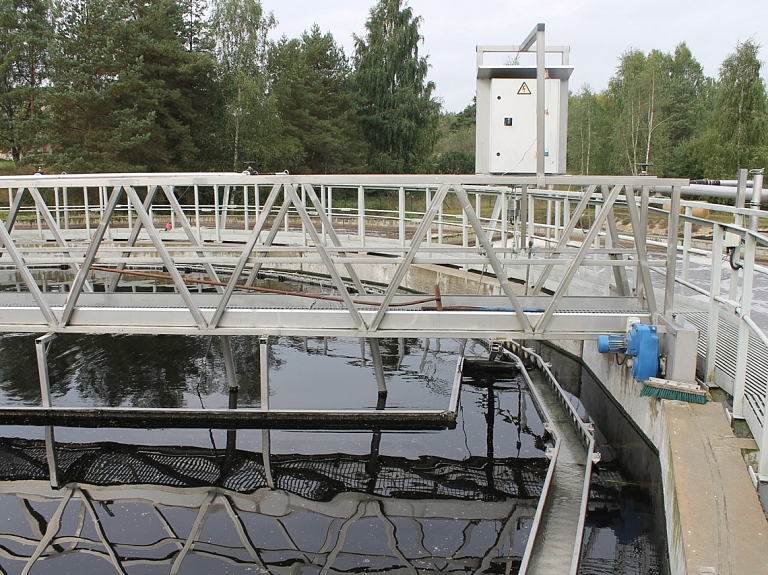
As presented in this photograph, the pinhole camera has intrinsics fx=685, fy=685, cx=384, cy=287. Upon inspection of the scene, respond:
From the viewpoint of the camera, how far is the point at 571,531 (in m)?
4.79

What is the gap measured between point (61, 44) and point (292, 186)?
2928 centimetres

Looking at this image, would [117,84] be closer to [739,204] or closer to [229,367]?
[229,367]

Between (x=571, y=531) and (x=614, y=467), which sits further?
(x=614, y=467)

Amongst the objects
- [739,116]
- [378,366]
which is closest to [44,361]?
[378,366]

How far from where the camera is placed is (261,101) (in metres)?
36.2

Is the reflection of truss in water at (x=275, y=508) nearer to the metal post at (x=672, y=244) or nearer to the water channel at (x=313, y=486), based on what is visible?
the water channel at (x=313, y=486)

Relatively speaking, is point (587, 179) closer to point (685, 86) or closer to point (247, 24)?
point (247, 24)

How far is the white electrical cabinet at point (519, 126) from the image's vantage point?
671 cm

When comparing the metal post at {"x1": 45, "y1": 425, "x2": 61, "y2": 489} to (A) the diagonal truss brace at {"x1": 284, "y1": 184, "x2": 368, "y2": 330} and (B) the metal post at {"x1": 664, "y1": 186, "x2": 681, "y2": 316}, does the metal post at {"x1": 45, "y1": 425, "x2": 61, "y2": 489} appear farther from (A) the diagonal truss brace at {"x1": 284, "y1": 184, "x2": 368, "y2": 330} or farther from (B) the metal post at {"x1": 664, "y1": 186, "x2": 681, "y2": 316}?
(B) the metal post at {"x1": 664, "y1": 186, "x2": 681, "y2": 316}

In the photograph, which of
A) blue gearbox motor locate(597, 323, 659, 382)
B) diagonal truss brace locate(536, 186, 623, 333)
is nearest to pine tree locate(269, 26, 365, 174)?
diagonal truss brace locate(536, 186, 623, 333)

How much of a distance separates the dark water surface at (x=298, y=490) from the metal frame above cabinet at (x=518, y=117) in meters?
2.72

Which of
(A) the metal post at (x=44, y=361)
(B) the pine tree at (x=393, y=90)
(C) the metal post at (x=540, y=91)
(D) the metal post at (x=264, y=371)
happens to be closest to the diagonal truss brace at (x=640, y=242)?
(C) the metal post at (x=540, y=91)

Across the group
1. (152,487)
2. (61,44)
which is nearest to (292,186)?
(152,487)

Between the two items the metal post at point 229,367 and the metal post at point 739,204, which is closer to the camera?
the metal post at point 739,204
